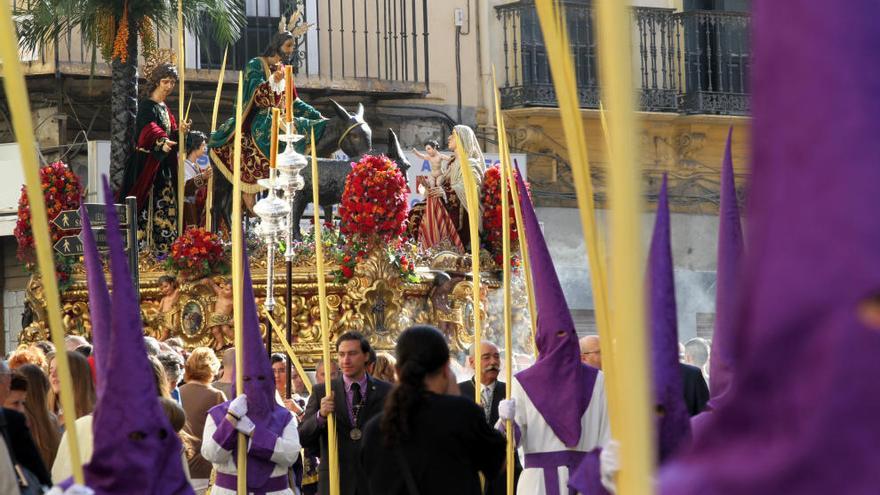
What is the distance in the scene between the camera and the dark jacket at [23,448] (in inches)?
196

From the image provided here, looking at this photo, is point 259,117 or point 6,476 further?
point 259,117

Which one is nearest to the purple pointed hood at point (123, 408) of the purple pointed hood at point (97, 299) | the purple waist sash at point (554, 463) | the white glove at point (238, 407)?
the purple pointed hood at point (97, 299)

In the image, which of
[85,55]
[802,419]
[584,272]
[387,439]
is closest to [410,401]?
[387,439]

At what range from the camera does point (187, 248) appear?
12641 millimetres

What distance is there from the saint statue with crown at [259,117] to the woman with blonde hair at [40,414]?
290 inches

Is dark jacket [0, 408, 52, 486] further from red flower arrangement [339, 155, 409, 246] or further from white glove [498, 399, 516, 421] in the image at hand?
red flower arrangement [339, 155, 409, 246]

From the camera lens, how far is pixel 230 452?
713cm

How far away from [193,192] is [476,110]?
294 inches

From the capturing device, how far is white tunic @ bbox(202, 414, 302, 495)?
706cm

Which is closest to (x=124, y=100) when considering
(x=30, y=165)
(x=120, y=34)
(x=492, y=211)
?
(x=120, y=34)

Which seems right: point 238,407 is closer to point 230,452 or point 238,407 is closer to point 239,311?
point 230,452

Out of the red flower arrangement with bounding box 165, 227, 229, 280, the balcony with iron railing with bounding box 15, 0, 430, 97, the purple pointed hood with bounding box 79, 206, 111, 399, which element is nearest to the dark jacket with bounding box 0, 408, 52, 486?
the purple pointed hood with bounding box 79, 206, 111, 399

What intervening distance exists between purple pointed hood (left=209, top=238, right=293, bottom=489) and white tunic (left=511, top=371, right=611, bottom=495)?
Result: 3.29ft

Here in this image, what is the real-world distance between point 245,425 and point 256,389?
156mm
